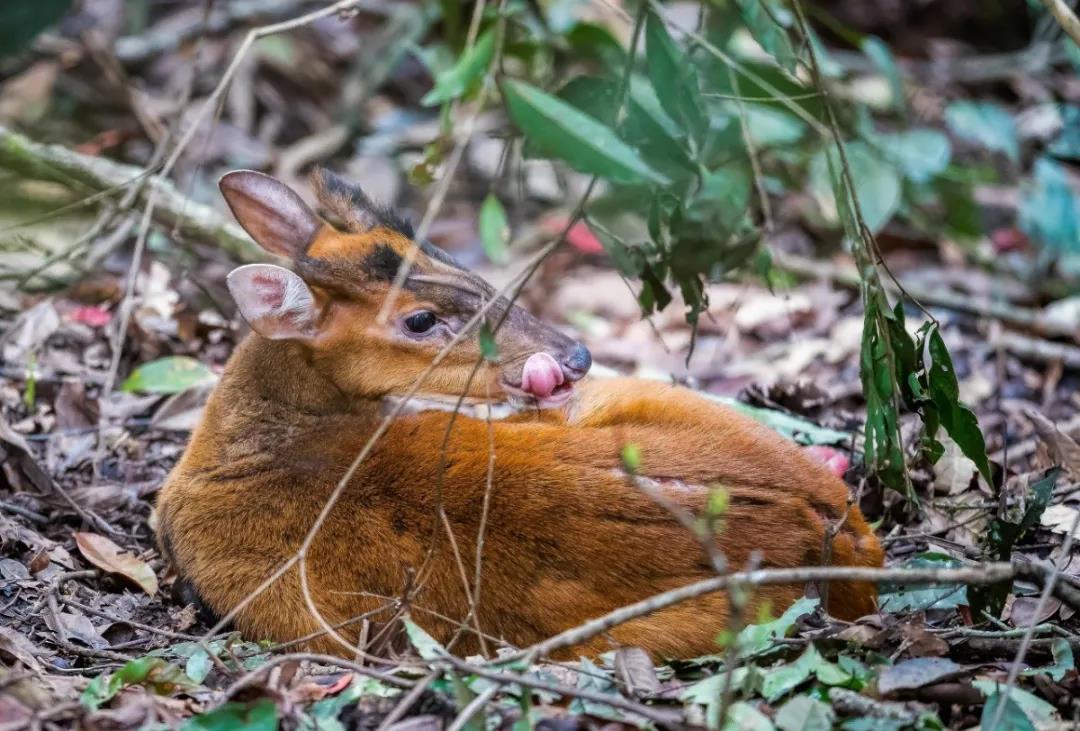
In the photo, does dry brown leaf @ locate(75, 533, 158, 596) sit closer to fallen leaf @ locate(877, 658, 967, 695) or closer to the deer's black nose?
the deer's black nose

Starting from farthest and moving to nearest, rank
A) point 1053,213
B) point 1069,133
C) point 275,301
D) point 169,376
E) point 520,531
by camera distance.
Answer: point 1053,213 < point 1069,133 < point 169,376 < point 275,301 < point 520,531

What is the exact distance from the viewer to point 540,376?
4250 mm

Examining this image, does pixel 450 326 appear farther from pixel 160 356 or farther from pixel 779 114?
pixel 779 114

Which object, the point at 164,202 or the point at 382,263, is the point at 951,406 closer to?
the point at 382,263

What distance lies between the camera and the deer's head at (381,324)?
4285 mm

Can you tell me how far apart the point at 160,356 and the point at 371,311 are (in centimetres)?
214

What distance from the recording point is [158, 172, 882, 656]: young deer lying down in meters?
3.47

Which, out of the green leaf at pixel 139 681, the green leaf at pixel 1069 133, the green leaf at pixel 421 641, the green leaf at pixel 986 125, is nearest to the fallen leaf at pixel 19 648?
the green leaf at pixel 139 681

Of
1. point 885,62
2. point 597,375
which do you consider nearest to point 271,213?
point 597,375

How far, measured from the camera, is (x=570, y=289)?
8.17 m

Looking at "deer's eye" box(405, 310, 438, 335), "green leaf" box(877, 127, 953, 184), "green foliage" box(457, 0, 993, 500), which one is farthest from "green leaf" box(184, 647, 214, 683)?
"green leaf" box(877, 127, 953, 184)

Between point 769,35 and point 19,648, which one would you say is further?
point 769,35

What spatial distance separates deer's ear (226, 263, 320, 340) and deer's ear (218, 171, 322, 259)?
31 cm

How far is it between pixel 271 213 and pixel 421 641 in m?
1.77
